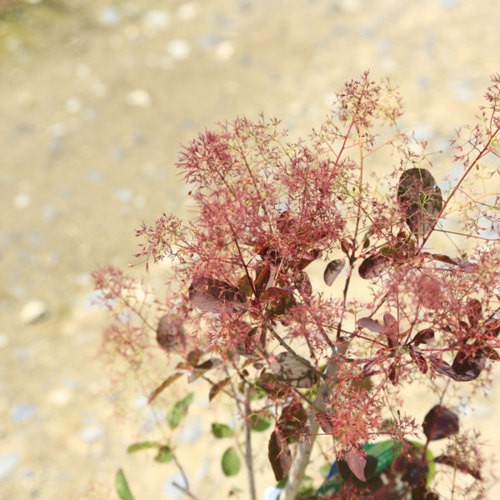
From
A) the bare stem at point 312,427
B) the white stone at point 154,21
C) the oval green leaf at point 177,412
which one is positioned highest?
the white stone at point 154,21

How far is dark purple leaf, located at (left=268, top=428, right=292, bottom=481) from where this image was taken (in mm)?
656

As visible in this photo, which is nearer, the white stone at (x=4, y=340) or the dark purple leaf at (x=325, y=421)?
the dark purple leaf at (x=325, y=421)

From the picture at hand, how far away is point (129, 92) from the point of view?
2.73m

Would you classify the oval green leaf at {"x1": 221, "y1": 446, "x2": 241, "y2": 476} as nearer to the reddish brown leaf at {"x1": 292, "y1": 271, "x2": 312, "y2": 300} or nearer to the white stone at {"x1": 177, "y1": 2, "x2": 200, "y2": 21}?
the reddish brown leaf at {"x1": 292, "y1": 271, "x2": 312, "y2": 300}

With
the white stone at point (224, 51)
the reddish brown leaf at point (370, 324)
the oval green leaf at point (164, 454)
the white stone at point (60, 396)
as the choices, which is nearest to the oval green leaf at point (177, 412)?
the oval green leaf at point (164, 454)

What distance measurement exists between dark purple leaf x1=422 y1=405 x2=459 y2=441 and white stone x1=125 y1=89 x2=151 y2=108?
204 centimetres

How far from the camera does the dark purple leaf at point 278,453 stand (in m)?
0.66

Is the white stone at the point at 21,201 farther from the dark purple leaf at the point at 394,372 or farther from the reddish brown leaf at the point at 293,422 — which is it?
the dark purple leaf at the point at 394,372

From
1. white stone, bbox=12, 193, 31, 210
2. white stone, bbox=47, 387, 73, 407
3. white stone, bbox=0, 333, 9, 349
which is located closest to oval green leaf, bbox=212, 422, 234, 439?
white stone, bbox=47, 387, 73, 407

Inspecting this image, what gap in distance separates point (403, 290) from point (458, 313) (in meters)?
0.05

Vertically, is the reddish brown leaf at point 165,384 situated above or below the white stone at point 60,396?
below

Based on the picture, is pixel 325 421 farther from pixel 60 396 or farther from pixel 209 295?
pixel 60 396

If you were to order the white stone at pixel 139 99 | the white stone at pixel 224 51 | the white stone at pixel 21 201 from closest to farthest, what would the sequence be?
1. the white stone at pixel 21 201
2. the white stone at pixel 139 99
3. the white stone at pixel 224 51

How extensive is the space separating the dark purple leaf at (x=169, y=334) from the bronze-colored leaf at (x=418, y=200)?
11.5 inches
